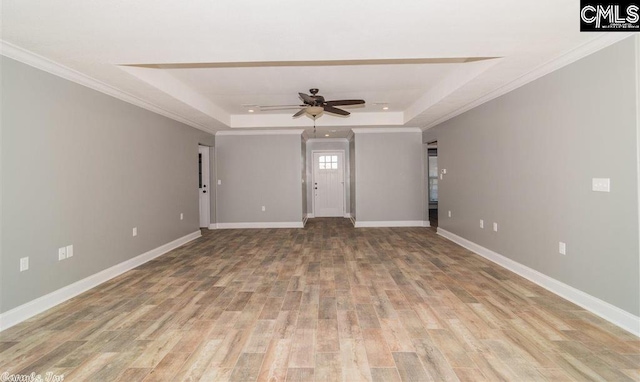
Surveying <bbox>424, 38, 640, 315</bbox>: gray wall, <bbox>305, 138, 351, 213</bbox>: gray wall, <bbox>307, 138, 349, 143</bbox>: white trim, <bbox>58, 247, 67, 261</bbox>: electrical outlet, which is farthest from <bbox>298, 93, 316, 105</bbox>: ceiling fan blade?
<bbox>305, 138, 351, 213</bbox>: gray wall

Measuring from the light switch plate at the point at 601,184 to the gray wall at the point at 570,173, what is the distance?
0.11ft

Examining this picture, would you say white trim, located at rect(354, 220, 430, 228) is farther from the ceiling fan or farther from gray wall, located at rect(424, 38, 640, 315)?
the ceiling fan

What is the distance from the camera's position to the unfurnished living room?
2203 millimetres

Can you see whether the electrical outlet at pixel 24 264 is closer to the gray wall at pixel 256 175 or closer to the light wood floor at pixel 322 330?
the light wood floor at pixel 322 330

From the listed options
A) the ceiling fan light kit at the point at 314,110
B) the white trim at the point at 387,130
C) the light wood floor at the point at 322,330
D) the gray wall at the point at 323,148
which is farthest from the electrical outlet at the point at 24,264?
the gray wall at the point at 323,148

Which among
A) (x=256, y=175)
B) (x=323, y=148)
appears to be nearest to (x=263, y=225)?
(x=256, y=175)

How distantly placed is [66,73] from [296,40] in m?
2.41

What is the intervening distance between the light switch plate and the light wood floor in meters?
1.06

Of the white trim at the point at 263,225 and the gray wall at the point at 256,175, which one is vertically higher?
the gray wall at the point at 256,175

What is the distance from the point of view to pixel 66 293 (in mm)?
3297

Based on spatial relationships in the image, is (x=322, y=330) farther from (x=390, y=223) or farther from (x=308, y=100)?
(x=390, y=223)

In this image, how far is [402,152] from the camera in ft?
26.0

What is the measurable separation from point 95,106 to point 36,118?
0.85 m

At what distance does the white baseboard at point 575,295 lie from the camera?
2.51 metres
